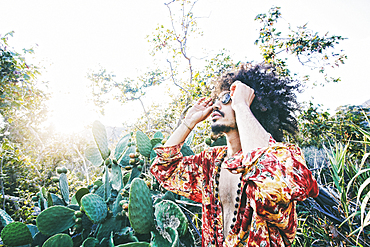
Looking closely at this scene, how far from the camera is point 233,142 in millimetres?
1046

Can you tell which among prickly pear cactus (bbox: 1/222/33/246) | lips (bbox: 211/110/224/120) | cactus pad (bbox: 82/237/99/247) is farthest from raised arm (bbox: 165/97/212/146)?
prickly pear cactus (bbox: 1/222/33/246)

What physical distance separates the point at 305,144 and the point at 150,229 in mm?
3916

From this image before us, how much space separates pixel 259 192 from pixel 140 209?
52 centimetres

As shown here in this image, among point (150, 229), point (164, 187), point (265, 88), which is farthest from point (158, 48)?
point (150, 229)

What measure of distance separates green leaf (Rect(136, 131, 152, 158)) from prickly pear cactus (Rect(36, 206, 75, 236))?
520 mm

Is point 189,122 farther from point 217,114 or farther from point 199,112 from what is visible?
point 217,114

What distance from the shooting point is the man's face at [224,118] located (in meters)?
1.04

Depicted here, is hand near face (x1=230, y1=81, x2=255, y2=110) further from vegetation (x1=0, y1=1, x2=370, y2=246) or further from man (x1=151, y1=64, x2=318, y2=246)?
vegetation (x1=0, y1=1, x2=370, y2=246)

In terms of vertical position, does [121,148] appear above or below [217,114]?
below

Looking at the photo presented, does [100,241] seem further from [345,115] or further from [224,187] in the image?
[345,115]

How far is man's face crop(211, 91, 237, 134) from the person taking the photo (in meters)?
1.04

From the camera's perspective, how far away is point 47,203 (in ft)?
3.43

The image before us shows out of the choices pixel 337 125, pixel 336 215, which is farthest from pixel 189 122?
pixel 337 125

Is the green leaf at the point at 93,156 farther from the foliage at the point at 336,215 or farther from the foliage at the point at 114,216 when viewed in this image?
the foliage at the point at 336,215
